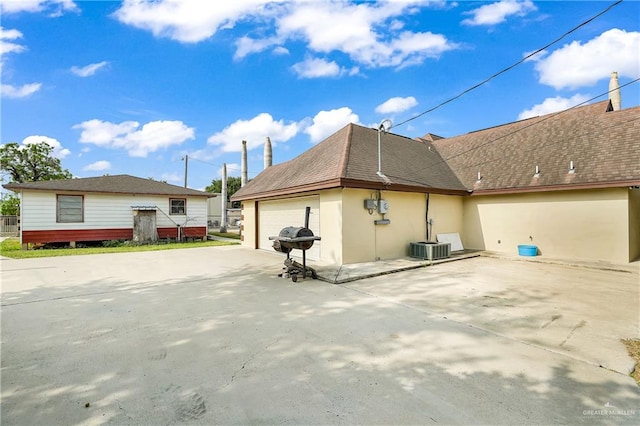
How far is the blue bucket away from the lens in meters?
9.88

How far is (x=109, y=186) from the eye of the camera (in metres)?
15.0

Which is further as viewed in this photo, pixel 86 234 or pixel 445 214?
pixel 86 234

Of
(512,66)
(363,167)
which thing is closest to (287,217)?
(363,167)

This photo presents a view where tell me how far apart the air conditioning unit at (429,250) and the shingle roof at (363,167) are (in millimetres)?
1984

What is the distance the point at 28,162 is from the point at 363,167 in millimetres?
33404

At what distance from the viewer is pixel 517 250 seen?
416 inches

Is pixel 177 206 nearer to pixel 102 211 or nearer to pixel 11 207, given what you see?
pixel 102 211

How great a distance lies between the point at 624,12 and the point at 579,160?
537 cm

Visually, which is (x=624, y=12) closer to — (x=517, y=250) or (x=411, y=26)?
(x=411, y=26)

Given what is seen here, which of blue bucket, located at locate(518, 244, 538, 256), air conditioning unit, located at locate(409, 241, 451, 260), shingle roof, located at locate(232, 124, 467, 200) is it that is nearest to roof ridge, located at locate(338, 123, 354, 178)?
shingle roof, located at locate(232, 124, 467, 200)

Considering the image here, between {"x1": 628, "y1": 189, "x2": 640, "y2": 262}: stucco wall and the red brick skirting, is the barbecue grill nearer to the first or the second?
{"x1": 628, "y1": 189, "x2": 640, "y2": 262}: stucco wall

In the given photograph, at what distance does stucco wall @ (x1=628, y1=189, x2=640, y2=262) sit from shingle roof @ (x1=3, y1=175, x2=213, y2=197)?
18788mm

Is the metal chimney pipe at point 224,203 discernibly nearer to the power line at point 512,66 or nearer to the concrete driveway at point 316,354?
the power line at point 512,66

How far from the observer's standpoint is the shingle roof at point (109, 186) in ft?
42.9
